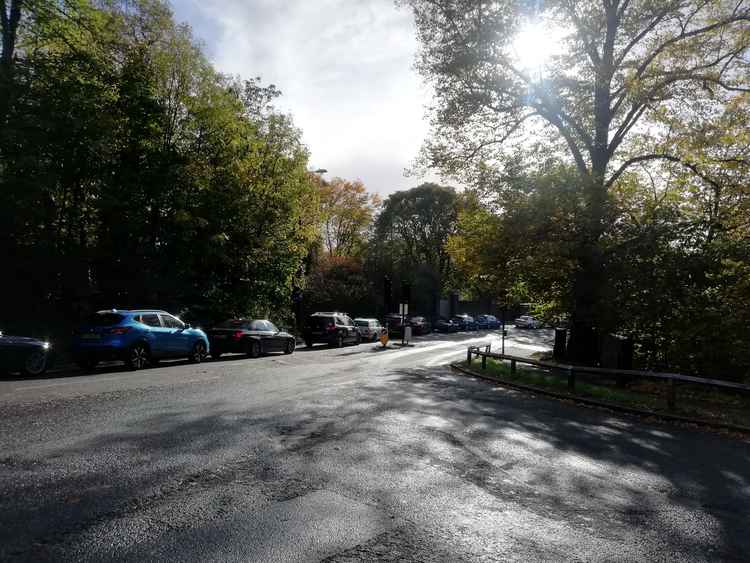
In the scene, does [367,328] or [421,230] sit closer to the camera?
[367,328]

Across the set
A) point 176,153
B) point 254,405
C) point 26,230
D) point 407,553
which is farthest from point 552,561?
point 176,153

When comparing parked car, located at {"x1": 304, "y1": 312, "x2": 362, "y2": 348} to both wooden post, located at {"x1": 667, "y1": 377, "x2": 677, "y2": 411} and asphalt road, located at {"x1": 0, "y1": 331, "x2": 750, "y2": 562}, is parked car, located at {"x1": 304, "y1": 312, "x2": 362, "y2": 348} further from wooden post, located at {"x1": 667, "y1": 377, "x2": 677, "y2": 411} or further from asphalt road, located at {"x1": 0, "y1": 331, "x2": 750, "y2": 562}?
wooden post, located at {"x1": 667, "y1": 377, "x2": 677, "y2": 411}

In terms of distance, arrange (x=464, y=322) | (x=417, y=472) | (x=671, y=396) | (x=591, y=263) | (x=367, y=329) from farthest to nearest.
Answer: (x=464, y=322) < (x=367, y=329) < (x=591, y=263) < (x=671, y=396) < (x=417, y=472)

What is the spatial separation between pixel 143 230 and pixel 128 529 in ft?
59.9

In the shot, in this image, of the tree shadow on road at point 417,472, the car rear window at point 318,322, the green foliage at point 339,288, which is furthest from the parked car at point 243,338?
the green foliage at point 339,288

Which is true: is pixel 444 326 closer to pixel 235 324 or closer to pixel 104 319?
pixel 235 324

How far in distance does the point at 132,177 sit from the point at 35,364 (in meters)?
9.28

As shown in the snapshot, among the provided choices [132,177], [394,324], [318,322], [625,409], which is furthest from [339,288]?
[625,409]

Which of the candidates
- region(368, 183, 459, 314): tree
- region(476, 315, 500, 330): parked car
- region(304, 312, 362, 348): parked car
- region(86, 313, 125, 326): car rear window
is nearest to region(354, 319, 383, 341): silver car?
region(304, 312, 362, 348): parked car

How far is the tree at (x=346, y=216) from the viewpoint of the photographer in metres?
51.6

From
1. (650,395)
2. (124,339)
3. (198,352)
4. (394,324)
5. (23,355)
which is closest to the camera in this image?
(23,355)

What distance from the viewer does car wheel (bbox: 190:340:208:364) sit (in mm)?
16859

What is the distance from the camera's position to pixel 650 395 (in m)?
13.1

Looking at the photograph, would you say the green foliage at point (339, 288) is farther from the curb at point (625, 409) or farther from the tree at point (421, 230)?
the curb at point (625, 409)
